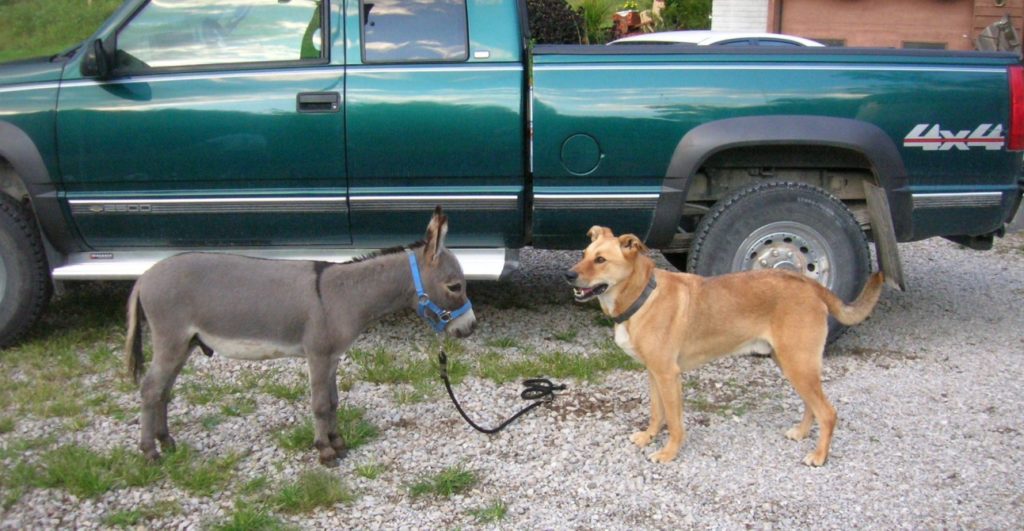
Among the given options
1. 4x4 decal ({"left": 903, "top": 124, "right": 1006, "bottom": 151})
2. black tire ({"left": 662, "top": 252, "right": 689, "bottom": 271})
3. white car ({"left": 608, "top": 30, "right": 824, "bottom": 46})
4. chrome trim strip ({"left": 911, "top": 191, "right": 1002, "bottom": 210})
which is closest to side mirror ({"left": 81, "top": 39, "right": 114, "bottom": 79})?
black tire ({"left": 662, "top": 252, "right": 689, "bottom": 271})

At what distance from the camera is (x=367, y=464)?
13.9 ft

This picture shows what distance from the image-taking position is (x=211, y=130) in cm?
530

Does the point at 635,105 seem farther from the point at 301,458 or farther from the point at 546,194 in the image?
the point at 301,458

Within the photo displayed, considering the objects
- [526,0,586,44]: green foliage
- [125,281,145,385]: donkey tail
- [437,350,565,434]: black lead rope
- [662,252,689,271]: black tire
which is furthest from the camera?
[526,0,586,44]: green foliage

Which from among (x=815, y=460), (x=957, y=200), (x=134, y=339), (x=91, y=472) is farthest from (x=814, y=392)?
(x=91, y=472)

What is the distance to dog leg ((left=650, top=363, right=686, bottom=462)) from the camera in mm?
4230

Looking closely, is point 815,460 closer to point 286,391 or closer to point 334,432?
point 334,432

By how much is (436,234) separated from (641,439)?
141 centimetres

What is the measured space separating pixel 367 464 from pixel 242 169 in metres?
2.05

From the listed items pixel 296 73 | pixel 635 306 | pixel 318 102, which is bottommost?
pixel 635 306

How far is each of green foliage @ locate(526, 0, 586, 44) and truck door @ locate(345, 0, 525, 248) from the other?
20.9ft

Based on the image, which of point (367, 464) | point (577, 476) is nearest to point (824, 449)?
point (577, 476)

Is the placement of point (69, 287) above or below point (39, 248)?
below

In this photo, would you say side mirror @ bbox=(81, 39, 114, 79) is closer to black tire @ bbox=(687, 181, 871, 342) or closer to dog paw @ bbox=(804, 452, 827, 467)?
black tire @ bbox=(687, 181, 871, 342)
